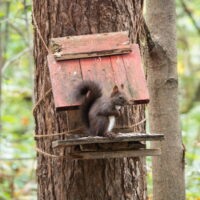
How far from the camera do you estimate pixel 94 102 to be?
3006mm

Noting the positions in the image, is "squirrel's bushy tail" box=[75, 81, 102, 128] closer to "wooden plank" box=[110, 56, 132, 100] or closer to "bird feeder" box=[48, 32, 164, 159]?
"bird feeder" box=[48, 32, 164, 159]

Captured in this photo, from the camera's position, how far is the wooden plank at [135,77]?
3066 mm

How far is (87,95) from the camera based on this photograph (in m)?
2.98

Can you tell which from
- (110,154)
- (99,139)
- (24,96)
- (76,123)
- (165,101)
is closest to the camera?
(99,139)

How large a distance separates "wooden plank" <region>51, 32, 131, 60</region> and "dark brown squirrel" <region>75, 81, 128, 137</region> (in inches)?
12.1

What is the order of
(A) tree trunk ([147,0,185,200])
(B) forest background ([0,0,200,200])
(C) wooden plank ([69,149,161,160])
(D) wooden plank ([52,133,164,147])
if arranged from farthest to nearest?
(B) forest background ([0,0,200,200]) → (A) tree trunk ([147,0,185,200]) → (C) wooden plank ([69,149,161,160]) → (D) wooden plank ([52,133,164,147])

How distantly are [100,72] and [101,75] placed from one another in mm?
24

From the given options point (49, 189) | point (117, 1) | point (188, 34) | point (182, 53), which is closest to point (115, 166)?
point (49, 189)

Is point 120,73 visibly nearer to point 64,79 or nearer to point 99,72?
point 99,72

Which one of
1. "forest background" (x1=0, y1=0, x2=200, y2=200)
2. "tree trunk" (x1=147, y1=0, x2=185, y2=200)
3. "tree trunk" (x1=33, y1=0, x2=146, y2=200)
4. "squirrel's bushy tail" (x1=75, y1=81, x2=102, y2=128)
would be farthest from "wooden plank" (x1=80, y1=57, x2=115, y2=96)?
"forest background" (x1=0, y1=0, x2=200, y2=200)

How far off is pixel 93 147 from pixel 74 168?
434 millimetres

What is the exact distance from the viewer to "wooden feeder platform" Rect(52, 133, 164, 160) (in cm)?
279

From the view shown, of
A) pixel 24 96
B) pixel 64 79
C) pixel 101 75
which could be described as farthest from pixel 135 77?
pixel 24 96

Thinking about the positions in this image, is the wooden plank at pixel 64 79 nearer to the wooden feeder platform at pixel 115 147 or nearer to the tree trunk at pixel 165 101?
the wooden feeder platform at pixel 115 147
